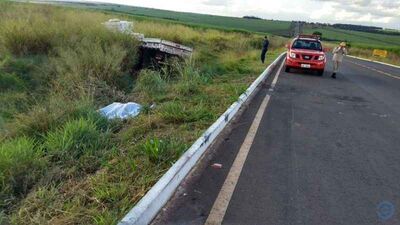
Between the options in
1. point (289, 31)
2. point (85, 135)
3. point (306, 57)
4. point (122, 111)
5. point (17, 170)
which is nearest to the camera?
point (17, 170)

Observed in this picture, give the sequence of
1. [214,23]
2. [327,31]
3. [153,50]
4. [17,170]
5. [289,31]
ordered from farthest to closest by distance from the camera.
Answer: [214,23]
[327,31]
[289,31]
[153,50]
[17,170]

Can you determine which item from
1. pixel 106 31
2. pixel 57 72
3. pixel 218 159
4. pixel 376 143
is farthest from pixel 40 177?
pixel 106 31

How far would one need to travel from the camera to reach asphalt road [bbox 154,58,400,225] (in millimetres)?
4320

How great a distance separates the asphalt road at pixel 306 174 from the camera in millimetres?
4320

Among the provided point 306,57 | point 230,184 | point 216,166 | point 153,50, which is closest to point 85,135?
point 216,166

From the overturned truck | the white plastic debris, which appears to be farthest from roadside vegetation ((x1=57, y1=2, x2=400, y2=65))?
the white plastic debris

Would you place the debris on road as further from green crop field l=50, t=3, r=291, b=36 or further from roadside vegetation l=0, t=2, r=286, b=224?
green crop field l=50, t=3, r=291, b=36

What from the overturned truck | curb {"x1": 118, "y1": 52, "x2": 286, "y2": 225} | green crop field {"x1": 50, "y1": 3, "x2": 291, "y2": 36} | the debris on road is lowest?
green crop field {"x1": 50, "y1": 3, "x2": 291, "y2": 36}

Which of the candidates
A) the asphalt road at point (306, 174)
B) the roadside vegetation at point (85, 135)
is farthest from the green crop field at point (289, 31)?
the asphalt road at point (306, 174)

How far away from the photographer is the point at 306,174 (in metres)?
5.55

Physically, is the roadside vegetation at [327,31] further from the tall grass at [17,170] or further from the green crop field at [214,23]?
the tall grass at [17,170]

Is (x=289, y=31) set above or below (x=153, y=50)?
below

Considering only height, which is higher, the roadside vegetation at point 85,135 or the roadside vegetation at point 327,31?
the roadside vegetation at point 85,135

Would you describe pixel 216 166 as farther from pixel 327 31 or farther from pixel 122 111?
pixel 327 31
